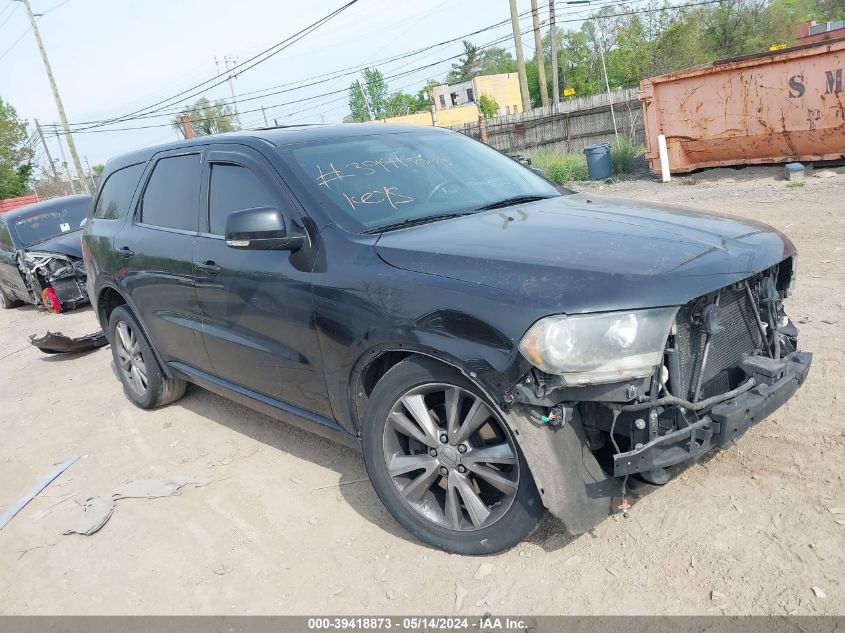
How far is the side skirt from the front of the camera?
10.8 feet

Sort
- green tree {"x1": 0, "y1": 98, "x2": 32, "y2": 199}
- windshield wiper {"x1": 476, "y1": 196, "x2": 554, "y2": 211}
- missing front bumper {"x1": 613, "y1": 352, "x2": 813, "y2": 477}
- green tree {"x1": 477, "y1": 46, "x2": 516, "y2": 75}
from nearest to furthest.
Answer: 1. missing front bumper {"x1": 613, "y1": 352, "x2": 813, "y2": 477}
2. windshield wiper {"x1": 476, "y1": 196, "x2": 554, "y2": 211}
3. green tree {"x1": 0, "y1": 98, "x2": 32, "y2": 199}
4. green tree {"x1": 477, "y1": 46, "x2": 516, "y2": 75}

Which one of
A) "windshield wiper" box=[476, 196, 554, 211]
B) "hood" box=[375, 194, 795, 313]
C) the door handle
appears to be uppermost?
"windshield wiper" box=[476, 196, 554, 211]

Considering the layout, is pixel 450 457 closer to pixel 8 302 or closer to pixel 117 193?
pixel 117 193

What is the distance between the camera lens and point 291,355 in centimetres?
335

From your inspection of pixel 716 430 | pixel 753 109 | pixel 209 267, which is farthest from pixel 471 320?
pixel 753 109

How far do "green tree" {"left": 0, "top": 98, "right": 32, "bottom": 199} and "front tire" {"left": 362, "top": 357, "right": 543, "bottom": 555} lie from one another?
5554 cm

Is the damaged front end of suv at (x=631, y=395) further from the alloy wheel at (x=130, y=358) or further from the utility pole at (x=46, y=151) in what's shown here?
the utility pole at (x=46, y=151)

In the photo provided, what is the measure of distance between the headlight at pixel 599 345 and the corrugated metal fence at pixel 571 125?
16004 millimetres

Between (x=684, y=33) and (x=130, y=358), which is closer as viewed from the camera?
(x=130, y=358)

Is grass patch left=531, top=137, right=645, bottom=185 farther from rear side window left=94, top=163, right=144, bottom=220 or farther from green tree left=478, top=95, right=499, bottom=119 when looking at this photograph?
green tree left=478, top=95, right=499, bottom=119

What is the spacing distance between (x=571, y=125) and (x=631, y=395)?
1937 cm

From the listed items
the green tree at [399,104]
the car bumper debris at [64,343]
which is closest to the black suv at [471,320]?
the car bumper debris at [64,343]

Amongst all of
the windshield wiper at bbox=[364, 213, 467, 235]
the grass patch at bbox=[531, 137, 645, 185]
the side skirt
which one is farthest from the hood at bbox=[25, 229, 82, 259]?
the grass patch at bbox=[531, 137, 645, 185]

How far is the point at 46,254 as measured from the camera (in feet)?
33.7
